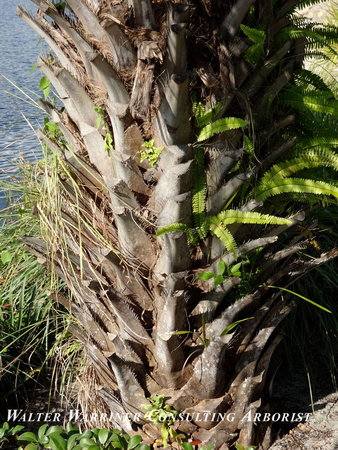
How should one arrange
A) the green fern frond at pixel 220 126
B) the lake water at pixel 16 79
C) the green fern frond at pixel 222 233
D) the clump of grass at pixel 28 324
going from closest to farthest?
1. the green fern frond at pixel 220 126
2. the green fern frond at pixel 222 233
3. the clump of grass at pixel 28 324
4. the lake water at pixel 16 79

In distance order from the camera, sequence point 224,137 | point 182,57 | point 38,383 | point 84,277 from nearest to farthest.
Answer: point 182,57 → point 224,137 → point 84,277 → point 38,383

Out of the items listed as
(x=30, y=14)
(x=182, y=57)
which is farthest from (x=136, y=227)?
(x=30, y=14)

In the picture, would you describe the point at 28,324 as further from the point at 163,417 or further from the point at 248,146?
the point at 248,146

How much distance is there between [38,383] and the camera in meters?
3.42

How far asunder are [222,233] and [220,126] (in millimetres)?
422

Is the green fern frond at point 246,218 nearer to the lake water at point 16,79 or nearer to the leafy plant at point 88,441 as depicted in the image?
the leafy plant at point 88,441

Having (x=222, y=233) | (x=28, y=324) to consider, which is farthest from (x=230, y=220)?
(x=28, y=324)

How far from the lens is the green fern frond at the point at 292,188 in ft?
7.36

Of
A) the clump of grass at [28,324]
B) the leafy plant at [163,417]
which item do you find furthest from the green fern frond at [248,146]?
the clump of grass at [28,324]

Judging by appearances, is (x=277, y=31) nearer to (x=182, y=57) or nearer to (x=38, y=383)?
(x=182, y=57)

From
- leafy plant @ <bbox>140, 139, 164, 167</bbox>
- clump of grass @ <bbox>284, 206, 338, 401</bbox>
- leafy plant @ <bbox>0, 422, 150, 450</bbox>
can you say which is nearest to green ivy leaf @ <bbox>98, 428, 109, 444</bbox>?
leafy plant @ <bbox>0, 422, 150, 450</bbox>

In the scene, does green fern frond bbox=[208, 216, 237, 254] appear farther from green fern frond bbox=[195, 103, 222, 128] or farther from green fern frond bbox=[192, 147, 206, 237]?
green fern frond bbox=[195, 103, 222, 128]

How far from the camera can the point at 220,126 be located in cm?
210

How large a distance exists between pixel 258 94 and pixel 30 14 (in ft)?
3.28
